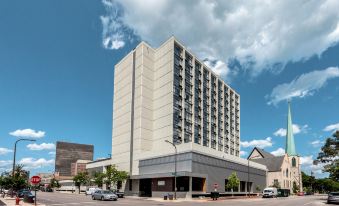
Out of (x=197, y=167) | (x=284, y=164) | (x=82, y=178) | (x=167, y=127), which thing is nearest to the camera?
(x=197, y=167)

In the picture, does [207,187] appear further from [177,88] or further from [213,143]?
[213,143]

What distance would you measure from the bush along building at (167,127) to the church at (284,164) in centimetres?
1685

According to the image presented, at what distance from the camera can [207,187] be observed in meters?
69.4

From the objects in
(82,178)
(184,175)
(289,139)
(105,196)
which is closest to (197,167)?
(184,175)

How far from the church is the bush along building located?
16847 millimetres

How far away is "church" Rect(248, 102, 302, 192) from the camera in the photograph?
11850 cm

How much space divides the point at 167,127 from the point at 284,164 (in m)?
58.6

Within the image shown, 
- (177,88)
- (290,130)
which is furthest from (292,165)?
(177,88)

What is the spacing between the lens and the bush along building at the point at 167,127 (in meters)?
70.2

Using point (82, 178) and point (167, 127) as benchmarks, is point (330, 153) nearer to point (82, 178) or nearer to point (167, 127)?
point (167, 127)

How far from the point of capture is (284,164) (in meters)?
124

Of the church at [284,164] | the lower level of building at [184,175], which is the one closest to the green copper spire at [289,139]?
the church at [284,164]

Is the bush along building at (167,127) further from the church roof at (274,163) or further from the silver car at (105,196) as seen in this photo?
the church roof at (274,163)

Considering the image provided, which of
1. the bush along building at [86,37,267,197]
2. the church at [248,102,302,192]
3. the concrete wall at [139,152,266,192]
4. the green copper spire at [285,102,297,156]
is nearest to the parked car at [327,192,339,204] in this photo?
the concrete wall at [139,152,266,192]
